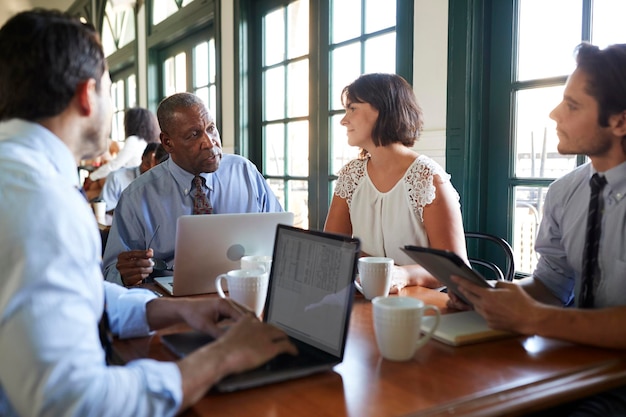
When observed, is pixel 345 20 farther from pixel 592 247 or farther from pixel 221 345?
pixel 221 345

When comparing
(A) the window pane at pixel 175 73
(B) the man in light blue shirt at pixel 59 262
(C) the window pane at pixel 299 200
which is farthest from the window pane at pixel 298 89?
(B) the man in light blue shirt at pixel 59 262

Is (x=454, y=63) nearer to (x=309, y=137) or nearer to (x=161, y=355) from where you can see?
(x=309, y=137)

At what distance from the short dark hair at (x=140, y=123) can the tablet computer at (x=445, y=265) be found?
3.76 m

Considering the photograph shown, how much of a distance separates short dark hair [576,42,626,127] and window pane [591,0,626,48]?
510 mm

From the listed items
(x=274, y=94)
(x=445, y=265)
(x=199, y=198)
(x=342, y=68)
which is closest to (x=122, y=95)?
(x=274, y=94)

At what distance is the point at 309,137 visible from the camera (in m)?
3.28

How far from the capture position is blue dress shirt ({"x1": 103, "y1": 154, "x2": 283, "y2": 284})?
1.96m

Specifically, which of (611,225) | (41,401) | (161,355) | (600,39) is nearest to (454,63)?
(600,39)

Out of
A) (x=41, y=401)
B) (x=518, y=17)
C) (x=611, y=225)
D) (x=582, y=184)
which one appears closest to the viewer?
(x=41, y=401)

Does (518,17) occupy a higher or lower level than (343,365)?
higher

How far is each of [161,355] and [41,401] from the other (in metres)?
0.37

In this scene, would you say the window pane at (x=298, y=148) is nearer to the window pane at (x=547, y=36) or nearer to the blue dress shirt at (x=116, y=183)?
the blue dress shirt at (x=116, y=183)

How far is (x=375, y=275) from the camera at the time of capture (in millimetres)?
1339

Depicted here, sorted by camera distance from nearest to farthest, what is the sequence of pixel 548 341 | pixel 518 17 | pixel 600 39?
pixel 548 341 → pixel 600 39 → pixel 518 17
